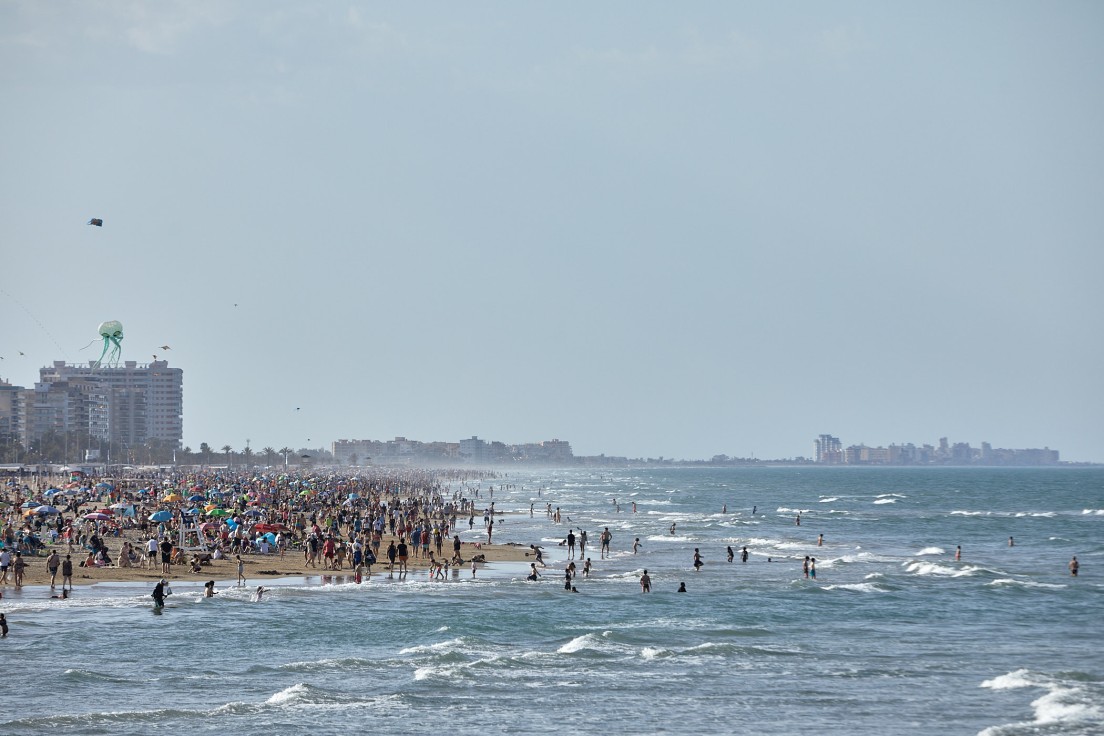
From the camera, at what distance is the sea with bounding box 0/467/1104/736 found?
22.0 meters

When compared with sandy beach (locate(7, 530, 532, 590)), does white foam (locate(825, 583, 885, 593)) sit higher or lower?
lower

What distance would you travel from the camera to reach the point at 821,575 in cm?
4759

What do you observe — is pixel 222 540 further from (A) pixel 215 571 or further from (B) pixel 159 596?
(B) pixel 159 596

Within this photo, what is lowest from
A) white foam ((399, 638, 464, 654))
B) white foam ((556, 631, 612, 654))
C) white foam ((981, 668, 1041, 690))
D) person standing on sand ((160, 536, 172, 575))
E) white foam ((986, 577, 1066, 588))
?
white foam ((986, 577, 1066, 588))

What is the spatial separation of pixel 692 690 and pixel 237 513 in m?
40.6

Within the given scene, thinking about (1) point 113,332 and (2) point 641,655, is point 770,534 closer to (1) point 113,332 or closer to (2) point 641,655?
(2) point 641,655

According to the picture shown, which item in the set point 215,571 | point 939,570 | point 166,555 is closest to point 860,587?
point 939,570

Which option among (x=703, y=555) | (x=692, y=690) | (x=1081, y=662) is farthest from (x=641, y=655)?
(x=703, y=555)

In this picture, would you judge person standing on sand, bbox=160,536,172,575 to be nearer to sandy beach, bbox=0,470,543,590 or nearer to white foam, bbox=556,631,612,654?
sandy beach, bbox=0,470,543,590

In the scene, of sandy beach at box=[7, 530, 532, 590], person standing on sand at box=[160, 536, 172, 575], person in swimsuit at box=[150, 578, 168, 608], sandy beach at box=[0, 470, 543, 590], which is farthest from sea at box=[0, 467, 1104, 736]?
person standing on sand at box=[160, 536, 172, 575]

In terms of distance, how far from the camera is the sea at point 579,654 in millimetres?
22047

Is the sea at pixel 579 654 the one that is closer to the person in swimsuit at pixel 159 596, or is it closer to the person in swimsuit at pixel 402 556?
the person in swimsuit at pixel 159 596

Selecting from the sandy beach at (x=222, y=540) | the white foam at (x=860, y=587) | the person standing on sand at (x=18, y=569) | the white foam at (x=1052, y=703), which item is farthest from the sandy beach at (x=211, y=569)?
the white foam at (x=1052, y=703)

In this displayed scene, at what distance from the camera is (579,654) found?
28.7 meters
